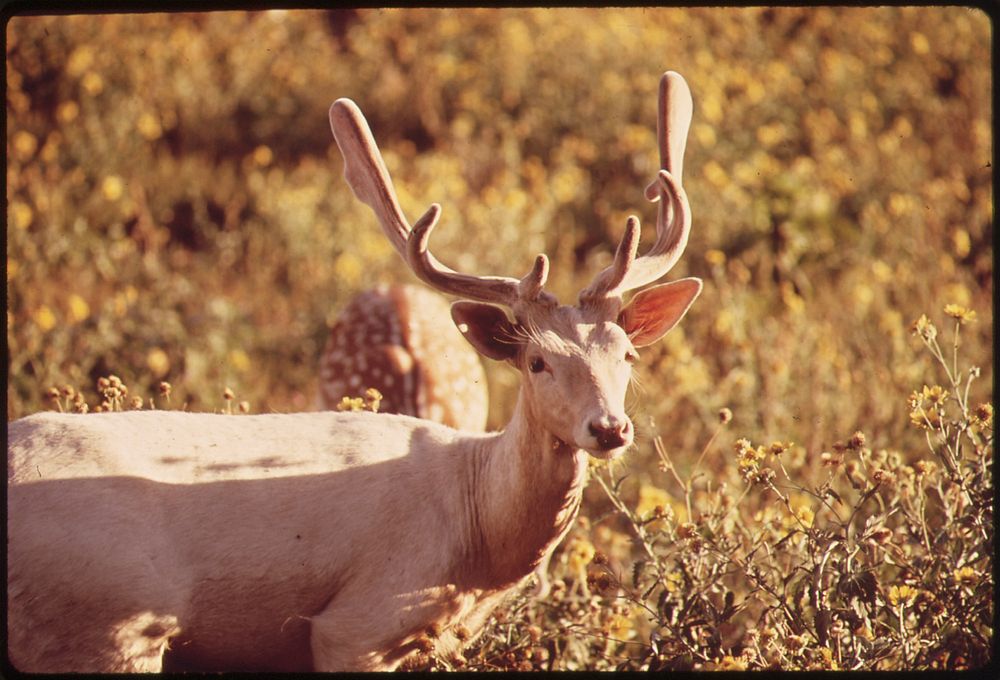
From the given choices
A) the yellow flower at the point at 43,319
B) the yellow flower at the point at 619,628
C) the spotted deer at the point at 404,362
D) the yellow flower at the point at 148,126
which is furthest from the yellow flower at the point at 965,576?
the yellow flower at the point at 148,126

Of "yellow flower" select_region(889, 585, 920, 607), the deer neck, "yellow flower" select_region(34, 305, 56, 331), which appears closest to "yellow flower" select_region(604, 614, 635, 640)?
the deer neck

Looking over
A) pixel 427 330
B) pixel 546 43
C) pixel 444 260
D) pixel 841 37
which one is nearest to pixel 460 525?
pixel 427 330

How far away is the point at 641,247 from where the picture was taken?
7.27 m

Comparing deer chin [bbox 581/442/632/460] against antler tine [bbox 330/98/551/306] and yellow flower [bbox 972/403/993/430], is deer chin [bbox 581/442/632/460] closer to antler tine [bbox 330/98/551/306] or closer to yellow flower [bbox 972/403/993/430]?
antler tine [bbox 330/98/551/306]

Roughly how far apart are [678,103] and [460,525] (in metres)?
1.42

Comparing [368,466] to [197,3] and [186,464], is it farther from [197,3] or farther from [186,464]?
[197,3]

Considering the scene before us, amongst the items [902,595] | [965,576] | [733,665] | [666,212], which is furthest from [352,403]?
[965,576]

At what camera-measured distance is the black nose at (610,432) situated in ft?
9.05

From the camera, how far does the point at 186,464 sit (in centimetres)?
315

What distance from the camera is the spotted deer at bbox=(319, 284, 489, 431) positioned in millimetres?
5109

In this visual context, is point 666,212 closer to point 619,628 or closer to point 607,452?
point 607,452

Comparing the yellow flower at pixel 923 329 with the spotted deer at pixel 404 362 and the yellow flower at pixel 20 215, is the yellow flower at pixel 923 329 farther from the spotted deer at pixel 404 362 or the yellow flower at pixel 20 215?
the yellow flower at pixel 20 215

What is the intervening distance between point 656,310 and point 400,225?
0.77m

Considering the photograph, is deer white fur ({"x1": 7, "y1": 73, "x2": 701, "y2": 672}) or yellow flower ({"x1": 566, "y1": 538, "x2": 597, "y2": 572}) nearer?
deer white fur ({"x1": 7, "y1": 73, "x2": 701, "y2": 672})
